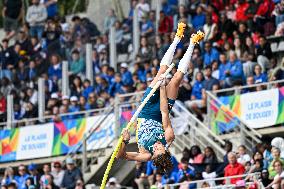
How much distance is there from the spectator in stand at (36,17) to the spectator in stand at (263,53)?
30.1 feet

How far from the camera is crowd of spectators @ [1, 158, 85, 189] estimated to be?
30.2 meters

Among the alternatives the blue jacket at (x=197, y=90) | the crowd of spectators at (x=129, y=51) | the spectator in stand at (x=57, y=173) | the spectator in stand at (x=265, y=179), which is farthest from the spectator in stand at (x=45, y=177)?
the spectator in stand at (x=265, y=179)

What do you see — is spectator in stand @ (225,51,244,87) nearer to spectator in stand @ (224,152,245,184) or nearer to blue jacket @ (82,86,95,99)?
spectator in stand @ (224,152,245,184)

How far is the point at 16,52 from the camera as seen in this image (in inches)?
1438

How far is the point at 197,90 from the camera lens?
1182 inches

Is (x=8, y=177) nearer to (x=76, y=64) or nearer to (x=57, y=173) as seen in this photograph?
(x=57, y=173)

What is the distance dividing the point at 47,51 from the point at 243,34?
6627mm

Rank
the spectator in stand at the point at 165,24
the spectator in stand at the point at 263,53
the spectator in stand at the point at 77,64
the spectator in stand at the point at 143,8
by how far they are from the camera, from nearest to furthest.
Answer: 1. the spectator in stand at the point at 263,53
2. the spectator in stand at the point at 165,24
3. the spectator in stand at the point at 77,64
4. the spectator in stand at the point at 143,8

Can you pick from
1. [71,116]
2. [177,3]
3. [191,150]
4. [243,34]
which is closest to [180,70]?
[191,150]

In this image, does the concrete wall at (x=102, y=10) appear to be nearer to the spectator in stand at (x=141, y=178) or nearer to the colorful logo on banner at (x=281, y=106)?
the spectator in stand at (x=141, y=178)

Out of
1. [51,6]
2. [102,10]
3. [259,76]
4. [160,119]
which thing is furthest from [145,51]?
[160,119]

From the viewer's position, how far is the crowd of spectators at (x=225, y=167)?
25.5 m

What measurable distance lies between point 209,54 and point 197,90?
146 centimetres

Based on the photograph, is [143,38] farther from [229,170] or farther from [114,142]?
[229,170]
